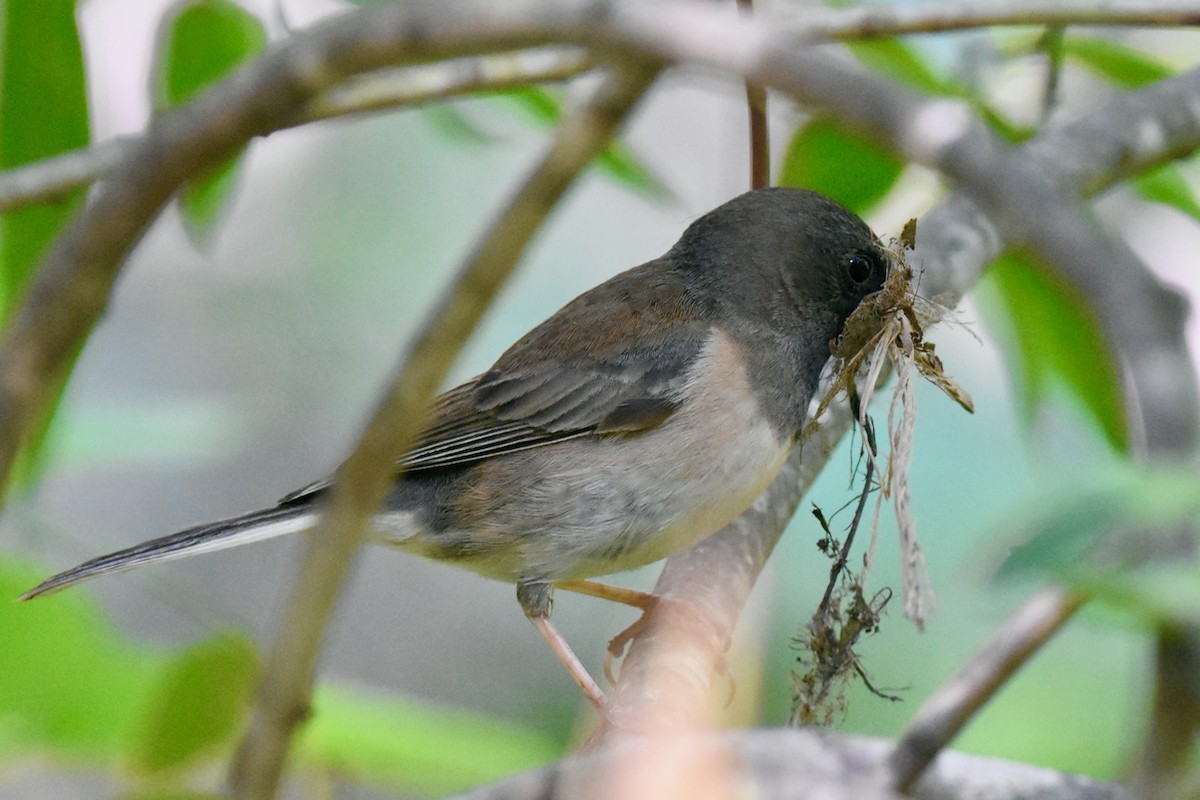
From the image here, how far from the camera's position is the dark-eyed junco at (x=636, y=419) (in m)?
2.06

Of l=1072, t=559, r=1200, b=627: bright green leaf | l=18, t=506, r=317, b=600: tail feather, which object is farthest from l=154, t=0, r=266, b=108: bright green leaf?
l=1072, t=559, r=1200, b=627: bright green leaf

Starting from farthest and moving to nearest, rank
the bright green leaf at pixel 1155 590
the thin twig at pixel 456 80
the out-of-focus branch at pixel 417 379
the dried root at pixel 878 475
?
1. the thin twig at pixel 456 80
2. the dried root at pixel 878 475
3. the out-of-focus branch at pixel 417 379
4. the bright green leaf at pixel 1155 590

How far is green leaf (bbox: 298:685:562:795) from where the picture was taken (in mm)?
1613

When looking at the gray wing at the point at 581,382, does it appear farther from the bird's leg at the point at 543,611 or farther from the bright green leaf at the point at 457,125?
the bright green leaf at the point at 457,125

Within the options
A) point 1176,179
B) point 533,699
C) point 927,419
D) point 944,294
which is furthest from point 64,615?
point 533,699

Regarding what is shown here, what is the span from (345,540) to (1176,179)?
2.06 metres

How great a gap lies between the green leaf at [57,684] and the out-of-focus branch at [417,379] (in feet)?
3.29

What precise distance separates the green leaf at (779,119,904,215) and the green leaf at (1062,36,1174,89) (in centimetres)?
38

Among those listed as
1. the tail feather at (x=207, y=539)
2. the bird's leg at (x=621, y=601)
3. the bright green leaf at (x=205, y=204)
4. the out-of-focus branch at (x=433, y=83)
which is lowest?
the bird's leg at (x=621, y=601)

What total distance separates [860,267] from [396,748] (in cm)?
117

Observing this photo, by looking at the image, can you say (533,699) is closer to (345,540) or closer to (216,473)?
(216,473)

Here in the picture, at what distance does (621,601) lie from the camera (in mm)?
2250

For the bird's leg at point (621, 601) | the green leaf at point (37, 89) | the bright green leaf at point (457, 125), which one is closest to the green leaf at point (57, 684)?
the green leaf at point (37, 89)

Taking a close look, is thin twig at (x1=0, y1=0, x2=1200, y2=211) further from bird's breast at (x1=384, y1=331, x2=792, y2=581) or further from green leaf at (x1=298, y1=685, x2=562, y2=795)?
green leaf at (x1=298, y1=685, x2=562, y2=795)
